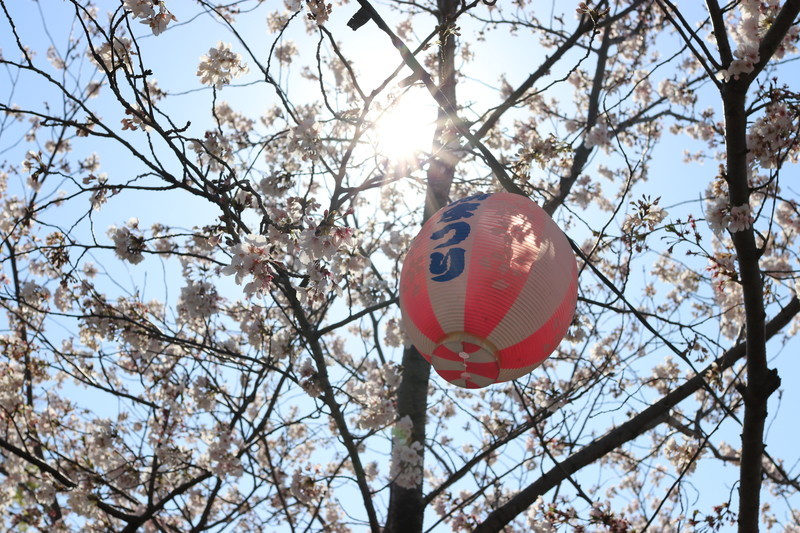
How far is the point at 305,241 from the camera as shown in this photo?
3.01 metres

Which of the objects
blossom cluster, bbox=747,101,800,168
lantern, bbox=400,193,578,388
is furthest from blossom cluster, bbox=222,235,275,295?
blossom cluster, bbox=747,101,800,168

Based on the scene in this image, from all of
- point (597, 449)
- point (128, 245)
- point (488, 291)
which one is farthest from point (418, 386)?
point (488, 291)

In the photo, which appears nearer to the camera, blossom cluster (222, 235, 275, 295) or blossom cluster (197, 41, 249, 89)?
blossom cluster (222, 235, 275, 295)

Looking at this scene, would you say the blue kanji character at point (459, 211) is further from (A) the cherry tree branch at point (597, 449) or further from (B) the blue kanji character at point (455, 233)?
A: (A) the cherry tree branch at point (597, 449)

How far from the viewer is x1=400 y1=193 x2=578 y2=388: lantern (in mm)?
2006

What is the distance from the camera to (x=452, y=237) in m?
2.16

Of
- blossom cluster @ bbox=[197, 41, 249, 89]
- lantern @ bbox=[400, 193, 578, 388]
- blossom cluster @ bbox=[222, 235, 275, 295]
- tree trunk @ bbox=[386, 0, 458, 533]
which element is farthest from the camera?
tree trunk @ bbox=[386, 0, 458, 533]

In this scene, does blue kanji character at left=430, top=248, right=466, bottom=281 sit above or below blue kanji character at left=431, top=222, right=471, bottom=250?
below

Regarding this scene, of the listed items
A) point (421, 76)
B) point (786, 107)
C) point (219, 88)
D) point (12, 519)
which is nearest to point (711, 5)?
point (786, 107)

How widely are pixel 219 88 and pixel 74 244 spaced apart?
1.27 meters

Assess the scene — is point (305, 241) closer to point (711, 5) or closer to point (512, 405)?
point (711, 5)

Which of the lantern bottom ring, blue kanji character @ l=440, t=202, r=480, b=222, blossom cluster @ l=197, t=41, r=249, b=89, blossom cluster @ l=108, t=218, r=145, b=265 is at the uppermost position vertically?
blossom cluster @ l=197, t=41, r=249, b=89

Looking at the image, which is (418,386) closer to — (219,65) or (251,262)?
(251,262)

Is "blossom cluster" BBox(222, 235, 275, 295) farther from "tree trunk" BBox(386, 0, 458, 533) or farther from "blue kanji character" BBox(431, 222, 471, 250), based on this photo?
"tree trunk" BBox(386, 0, 458, 533)
